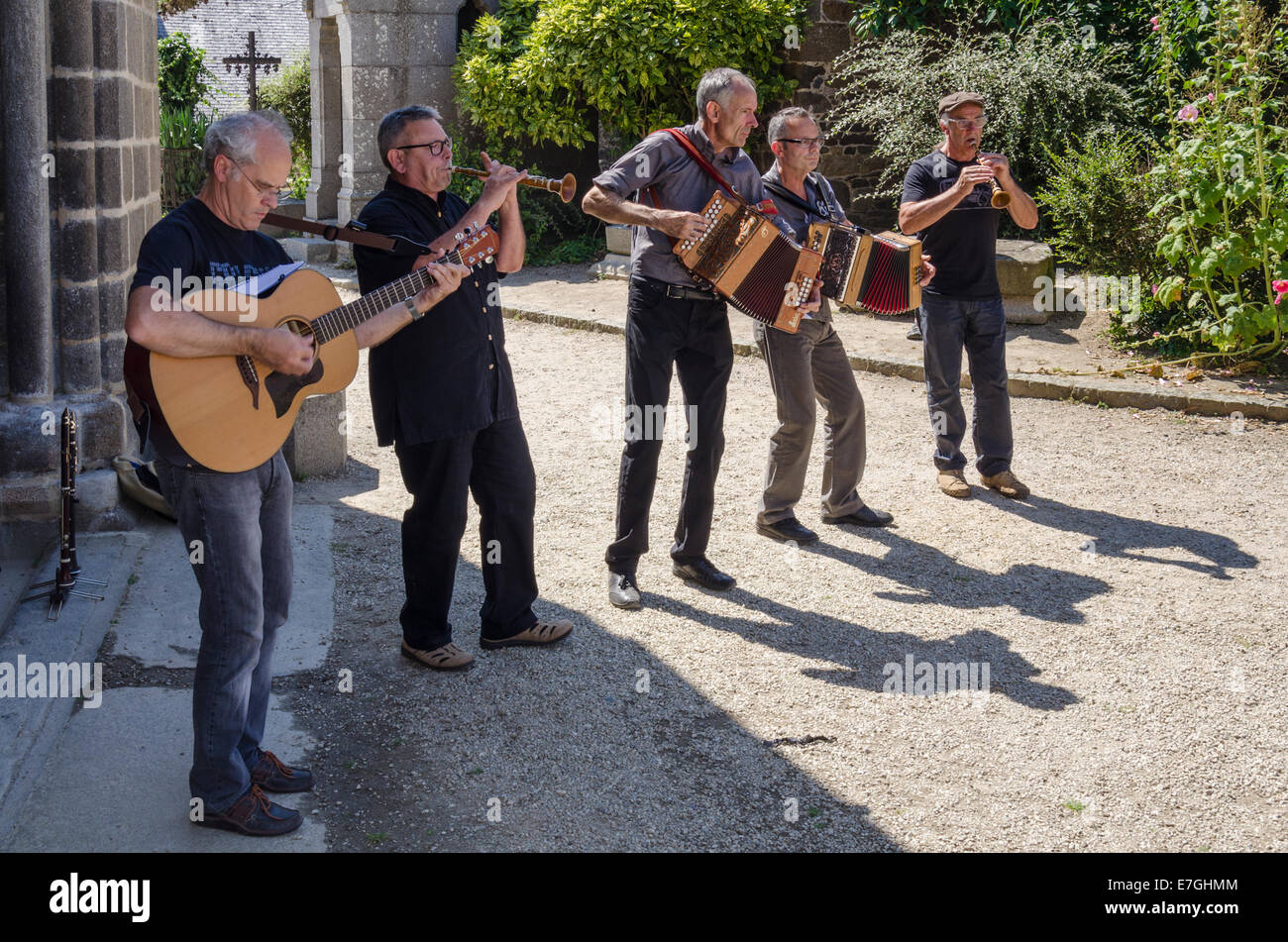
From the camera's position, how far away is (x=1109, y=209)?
10023 mm

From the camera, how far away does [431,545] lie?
4688 mm

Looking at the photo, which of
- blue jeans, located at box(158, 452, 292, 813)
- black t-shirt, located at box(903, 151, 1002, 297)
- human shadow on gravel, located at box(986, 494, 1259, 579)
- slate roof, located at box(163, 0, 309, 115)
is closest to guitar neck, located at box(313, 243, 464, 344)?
blue jeans, located at box(158, 452, 292, 813)

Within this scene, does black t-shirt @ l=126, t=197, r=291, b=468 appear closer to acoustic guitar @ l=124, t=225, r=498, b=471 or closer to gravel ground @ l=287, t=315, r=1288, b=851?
acoustic guitar @ l=124, t=225, r=498, b=471

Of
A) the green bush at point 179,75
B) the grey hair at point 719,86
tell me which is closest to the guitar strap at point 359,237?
the grey hair at point 719,86

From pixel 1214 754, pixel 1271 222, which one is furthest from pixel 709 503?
pixel 1271 222

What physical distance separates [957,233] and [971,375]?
736 millimetres

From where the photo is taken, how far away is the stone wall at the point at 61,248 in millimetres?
5590

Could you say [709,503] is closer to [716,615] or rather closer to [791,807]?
[716,615]

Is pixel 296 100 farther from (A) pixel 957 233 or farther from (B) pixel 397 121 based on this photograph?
(B) pixel 397 121

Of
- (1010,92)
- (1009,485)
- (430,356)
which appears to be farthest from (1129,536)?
(1010,92)

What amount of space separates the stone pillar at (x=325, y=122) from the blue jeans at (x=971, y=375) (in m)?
10.7

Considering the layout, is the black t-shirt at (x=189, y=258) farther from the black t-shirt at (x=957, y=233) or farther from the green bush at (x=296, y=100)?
the green bush at (x=296, y=100)

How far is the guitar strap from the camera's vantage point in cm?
407
